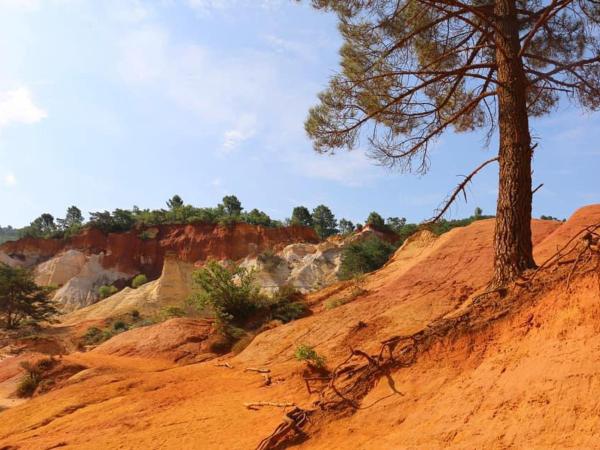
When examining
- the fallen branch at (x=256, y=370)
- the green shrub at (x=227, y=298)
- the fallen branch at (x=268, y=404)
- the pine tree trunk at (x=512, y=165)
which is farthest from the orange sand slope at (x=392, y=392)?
the green shrub at (x=227, y=298)

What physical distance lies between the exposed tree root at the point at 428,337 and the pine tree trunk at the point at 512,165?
58 centimetres

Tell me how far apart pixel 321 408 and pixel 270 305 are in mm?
10402

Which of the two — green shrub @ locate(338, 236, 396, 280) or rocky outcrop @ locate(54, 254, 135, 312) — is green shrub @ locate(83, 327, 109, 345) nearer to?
green shrub @ locate(338, 236, 396, 280)

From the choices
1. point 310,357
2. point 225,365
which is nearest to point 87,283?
point 225,365

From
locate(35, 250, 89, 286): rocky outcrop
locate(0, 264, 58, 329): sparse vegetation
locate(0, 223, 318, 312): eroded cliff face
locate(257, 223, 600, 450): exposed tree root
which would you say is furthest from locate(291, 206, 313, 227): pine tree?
locate(257, 223, 600, 450): exposed tree root

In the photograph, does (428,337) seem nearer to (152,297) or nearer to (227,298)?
(227,298)

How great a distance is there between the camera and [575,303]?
4574 mm

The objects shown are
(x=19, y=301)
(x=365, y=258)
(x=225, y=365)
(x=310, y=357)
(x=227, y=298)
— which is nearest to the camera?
(x=310, y=357)

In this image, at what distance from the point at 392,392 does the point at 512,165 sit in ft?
11.7

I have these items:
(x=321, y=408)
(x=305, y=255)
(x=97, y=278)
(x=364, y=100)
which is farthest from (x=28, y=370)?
(x=97, y=278)

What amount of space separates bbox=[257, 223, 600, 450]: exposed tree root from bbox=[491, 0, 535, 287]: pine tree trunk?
58 cm

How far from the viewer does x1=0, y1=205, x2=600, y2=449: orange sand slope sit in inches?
150

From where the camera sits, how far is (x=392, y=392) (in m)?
5.17

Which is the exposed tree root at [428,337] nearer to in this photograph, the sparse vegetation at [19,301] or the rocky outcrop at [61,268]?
the sparse vegetation at [19,301]
